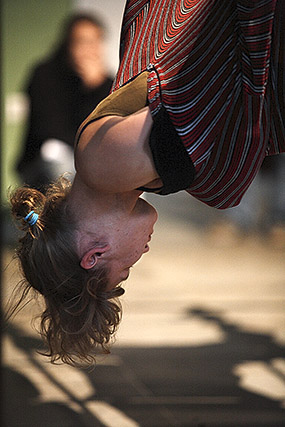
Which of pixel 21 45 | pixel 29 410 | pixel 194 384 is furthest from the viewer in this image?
pixel 21 45

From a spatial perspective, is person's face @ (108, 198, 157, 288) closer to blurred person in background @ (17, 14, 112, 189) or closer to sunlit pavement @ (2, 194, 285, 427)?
sunlit pavement @ (2, 194, 285, 427)

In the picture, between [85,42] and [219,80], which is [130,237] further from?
[85,42]

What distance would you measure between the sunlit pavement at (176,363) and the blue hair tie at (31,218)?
2.77ft

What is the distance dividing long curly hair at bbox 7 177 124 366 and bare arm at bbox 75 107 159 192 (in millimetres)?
235

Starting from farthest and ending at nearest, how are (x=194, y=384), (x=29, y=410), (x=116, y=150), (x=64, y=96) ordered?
(x=64, y=96) → (x=194, y=384) → (x=29, y=410) → (x=116, y=150)

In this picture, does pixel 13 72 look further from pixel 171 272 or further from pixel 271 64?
pixel 271 64

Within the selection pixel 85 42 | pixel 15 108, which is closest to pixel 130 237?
pixel 85 42

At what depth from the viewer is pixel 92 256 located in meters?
1.29

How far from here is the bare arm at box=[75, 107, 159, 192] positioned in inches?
41.1

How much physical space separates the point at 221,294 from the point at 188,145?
2.69 m

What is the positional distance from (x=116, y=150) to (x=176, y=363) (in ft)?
5.82

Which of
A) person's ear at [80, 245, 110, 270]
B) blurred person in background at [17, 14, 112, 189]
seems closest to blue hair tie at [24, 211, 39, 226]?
person's ear at [80, 245, 110, 270]

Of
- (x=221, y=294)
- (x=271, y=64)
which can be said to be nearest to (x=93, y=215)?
(x=271, y=64)

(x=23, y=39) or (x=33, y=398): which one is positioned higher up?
(x=23, y=39)
